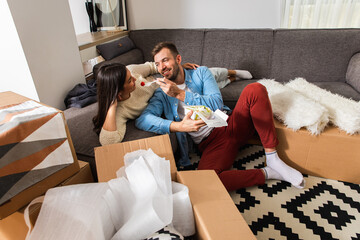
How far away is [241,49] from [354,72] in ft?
3.02

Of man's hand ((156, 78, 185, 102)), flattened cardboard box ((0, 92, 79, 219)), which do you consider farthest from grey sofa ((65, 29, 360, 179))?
flattened cardboard box ((0, 92, 79, 219))

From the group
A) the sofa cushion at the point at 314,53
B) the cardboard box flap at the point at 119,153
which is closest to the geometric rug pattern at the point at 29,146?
the cardboard box flap at the point at 119,153

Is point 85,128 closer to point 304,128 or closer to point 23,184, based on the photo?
point 23,184

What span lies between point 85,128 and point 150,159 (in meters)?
0.68

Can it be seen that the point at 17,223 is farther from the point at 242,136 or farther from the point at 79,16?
the point at 79,16

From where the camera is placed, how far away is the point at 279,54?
2121 mm

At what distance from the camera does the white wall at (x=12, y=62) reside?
117 centimetres

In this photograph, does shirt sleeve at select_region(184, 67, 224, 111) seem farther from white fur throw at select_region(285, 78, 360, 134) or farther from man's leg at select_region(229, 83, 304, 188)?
white fur throw at select_region(285, 78, 360, 134)

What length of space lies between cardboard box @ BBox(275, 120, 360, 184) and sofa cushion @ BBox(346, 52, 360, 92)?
2.48 ft

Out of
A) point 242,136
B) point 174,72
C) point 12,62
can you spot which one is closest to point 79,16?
point 12,62

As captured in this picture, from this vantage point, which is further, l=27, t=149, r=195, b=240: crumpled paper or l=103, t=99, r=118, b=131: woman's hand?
l=103, t=99, r=118, b=131: woman's hand

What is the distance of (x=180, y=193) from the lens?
29.5 inches

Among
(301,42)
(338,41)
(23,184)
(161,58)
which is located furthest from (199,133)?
(338,41)

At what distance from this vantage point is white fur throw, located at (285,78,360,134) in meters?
1.27
